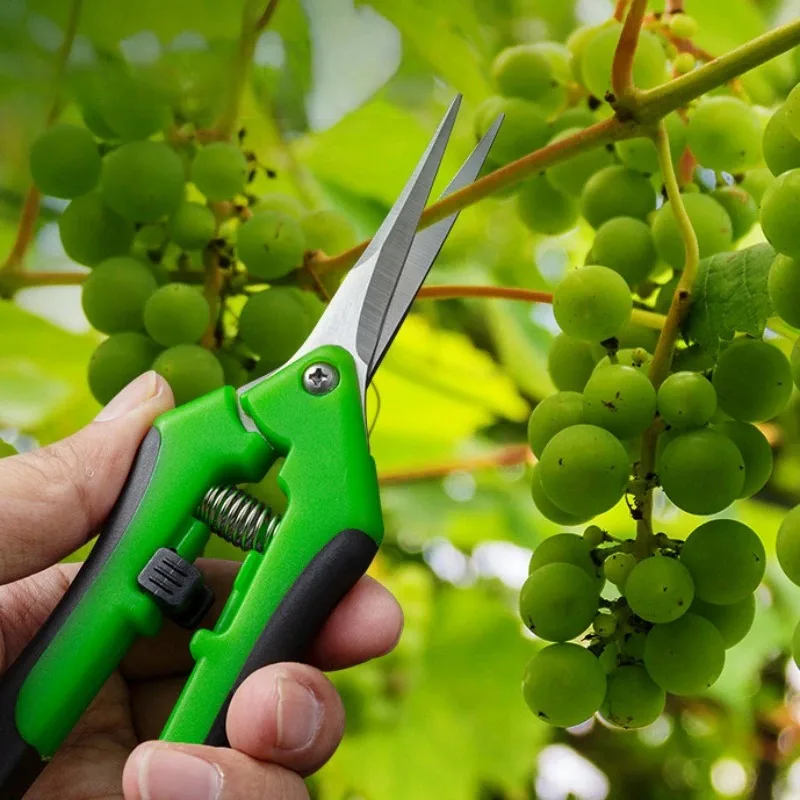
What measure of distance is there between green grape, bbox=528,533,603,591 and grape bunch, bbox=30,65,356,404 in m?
0.23

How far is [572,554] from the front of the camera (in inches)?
22.5

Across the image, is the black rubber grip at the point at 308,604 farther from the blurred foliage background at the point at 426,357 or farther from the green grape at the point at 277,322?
the blurred foliage background at the point at 426,357

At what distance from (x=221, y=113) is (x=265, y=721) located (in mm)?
485

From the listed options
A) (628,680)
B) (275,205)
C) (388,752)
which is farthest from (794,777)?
(275,205)

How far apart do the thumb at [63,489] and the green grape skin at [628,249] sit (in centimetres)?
31

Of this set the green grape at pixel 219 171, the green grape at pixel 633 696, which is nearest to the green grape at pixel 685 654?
the green grape at pixel 633 696

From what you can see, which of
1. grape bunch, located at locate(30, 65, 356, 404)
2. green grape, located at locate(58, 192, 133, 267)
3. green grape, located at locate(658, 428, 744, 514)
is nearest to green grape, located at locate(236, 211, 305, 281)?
grape bunch, located at locate(30, 65, 356, 404)

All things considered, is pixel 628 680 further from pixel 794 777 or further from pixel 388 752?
pixel 794 777

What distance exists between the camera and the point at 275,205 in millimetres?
762

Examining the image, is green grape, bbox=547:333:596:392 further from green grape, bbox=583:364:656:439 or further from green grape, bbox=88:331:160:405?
green grape, bbox=88:331:160:405

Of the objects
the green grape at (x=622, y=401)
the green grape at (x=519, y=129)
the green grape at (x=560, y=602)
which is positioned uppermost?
the green grape at (x=519, y=129)

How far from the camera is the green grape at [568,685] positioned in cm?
54

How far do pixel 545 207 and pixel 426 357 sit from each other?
0.41 metres

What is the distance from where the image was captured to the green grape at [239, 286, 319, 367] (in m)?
0.69
